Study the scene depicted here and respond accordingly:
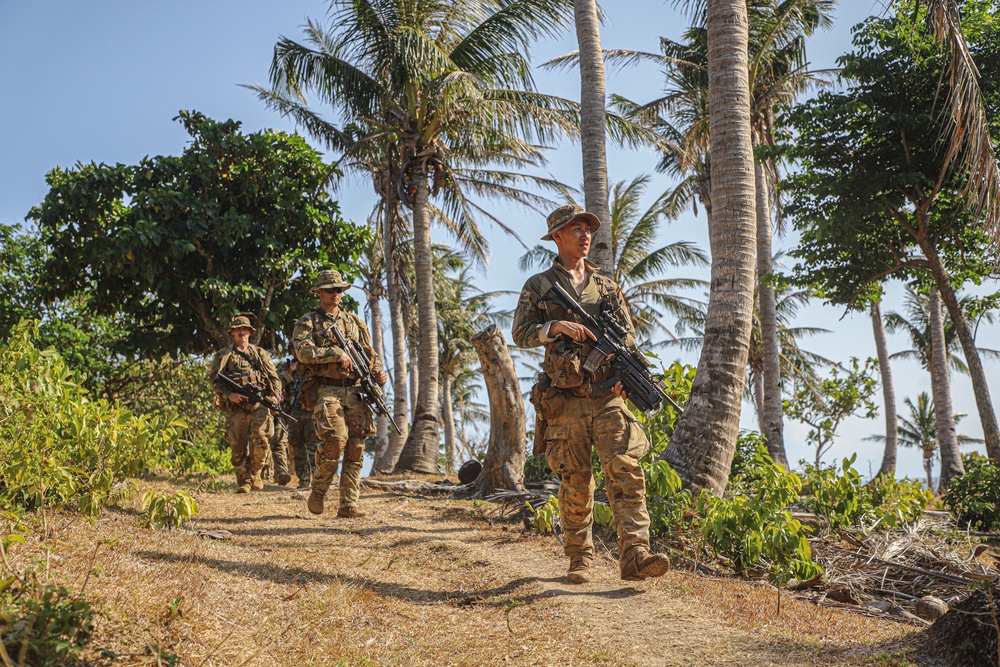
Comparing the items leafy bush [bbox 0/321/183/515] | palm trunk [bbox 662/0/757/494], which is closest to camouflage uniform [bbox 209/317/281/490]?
leafy bush [bbox 0/321/183/515]

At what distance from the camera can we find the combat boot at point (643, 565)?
4.23 m

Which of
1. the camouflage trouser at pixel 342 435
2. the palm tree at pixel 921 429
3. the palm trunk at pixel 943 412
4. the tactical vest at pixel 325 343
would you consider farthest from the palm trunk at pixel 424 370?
the palm tree at pixel 921 429

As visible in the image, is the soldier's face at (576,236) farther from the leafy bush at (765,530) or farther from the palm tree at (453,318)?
the palm tree at (453,318)

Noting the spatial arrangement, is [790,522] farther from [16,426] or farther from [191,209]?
[191,209]

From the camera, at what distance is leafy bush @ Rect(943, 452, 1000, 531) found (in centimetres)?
850

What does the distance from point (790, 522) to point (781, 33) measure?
14.7 meters

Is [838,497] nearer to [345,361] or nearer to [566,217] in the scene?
[566,217]

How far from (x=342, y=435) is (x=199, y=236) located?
22.3 ft

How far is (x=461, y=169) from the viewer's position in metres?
17.5

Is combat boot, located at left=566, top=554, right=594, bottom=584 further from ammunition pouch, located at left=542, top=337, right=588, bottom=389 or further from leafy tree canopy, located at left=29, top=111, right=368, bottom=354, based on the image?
leafy tree canopy, located at left=29, top=111, right=368, bottom=354

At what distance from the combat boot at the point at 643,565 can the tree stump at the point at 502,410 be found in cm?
415

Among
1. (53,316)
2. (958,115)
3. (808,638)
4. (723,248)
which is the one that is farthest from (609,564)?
(53,316)

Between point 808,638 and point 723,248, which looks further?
point 723,248

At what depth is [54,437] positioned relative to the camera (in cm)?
462
